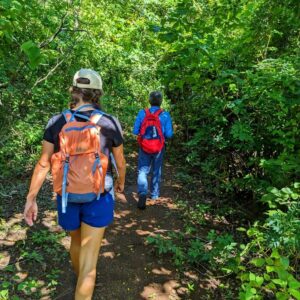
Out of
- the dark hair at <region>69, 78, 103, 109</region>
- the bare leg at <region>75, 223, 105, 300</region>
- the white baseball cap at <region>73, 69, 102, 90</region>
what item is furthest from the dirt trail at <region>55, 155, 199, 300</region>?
the white baseball cap at <region>73, 69, 102, 90</region>

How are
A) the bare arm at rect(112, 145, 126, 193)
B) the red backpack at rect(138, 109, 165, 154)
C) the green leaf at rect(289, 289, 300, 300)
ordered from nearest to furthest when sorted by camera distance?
the green leaf at rect(289, 289, 300, 300), the bare arm at rect(112, 145, 126, 193), the red backpack at rect(138, 109, 165, 154)

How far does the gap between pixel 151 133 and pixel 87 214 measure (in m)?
2.85

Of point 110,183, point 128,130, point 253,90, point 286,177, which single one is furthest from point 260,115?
point 128,130

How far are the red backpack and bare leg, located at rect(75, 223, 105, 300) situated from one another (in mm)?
2816

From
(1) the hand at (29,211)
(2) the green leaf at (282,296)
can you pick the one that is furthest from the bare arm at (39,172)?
(2) the green leaf at (282,296)

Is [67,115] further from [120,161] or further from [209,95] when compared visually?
[209,95]

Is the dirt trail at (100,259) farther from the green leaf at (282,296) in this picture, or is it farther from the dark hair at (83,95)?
the dark hair at (83,95)

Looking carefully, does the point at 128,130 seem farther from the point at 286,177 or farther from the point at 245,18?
the point at 286,177

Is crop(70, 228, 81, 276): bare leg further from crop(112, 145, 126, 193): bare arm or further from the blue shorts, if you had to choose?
crop(112, 145, 126, 193): bare arm

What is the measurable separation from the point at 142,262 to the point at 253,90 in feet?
9.07

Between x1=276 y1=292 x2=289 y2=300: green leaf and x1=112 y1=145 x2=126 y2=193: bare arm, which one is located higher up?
x1=112 y1=145 x2=126 y2=193: bare arm

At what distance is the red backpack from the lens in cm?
543

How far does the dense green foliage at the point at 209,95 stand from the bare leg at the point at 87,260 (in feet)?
3.83

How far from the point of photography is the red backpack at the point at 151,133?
5434 millimetres
